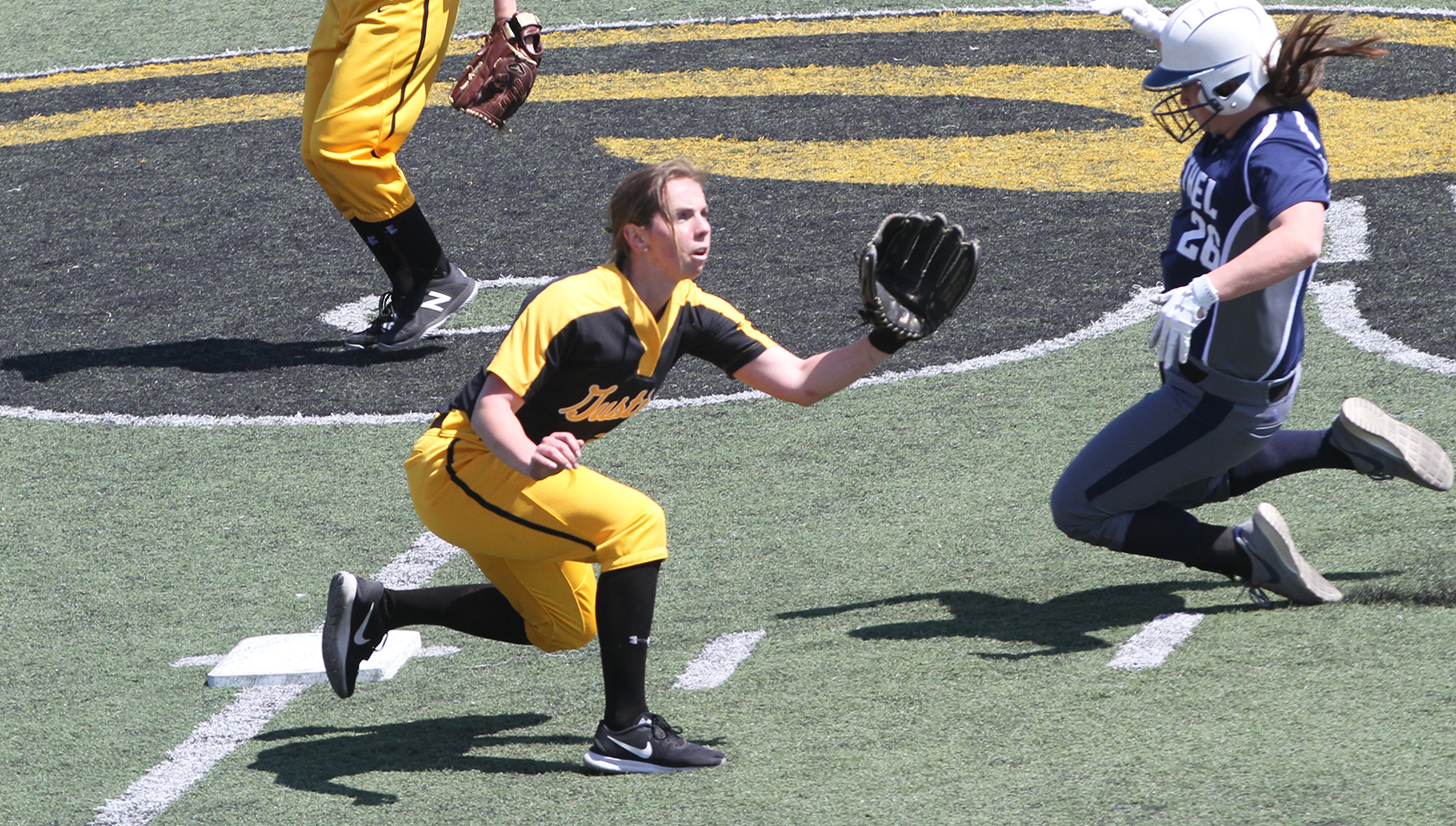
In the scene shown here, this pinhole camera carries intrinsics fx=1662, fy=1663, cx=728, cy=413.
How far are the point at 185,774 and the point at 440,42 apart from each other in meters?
4.05

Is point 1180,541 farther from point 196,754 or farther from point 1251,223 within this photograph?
point 196,754

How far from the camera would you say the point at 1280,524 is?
4047mm

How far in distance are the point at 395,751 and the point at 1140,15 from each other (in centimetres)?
270

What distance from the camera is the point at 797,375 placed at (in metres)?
4.03

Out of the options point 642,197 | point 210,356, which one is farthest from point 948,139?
point 642,197

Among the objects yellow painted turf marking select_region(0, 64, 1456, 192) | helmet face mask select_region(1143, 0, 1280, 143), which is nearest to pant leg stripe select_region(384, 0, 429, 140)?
yellow painted turf marking select_region(0, 64, 1456, 192)

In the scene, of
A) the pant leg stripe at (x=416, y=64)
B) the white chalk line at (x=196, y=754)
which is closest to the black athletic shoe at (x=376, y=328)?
the pant leg stripe at (x=416, y=64)

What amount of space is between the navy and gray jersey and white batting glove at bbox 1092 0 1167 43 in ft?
1.07

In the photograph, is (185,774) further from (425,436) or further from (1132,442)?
(1132,442)

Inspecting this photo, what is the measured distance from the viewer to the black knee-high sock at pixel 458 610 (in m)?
3.98

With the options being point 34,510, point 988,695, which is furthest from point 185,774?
point 34,510

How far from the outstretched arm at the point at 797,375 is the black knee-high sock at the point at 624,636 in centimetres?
66

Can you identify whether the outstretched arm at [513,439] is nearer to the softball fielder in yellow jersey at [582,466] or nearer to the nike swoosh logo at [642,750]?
the softball fielder in yellow jersey at [582,466]

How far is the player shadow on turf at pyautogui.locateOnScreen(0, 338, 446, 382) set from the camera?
7051 mm
